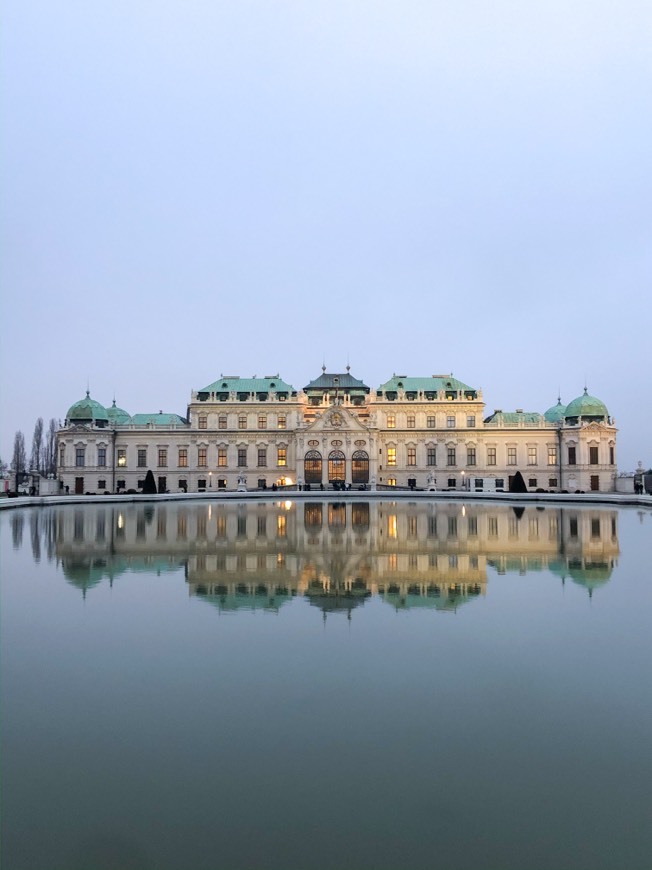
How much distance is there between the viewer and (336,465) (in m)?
79.9

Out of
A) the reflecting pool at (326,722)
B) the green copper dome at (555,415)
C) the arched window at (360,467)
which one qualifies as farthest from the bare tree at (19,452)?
the reflecting pool at (326,722)

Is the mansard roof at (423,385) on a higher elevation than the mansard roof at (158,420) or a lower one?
higher

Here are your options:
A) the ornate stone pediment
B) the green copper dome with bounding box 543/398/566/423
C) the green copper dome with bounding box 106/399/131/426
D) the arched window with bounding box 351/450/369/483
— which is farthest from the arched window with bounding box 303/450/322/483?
the green copper dome with bounding box 543/398/566/423

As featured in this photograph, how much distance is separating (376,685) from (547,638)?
4.13m

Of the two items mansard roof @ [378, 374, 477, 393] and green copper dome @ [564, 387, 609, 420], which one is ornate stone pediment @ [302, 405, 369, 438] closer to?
mansard roof @ [378, 374, 477, 393]

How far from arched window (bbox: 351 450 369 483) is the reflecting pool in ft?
206

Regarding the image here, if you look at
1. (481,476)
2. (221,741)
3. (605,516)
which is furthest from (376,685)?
(481,476)

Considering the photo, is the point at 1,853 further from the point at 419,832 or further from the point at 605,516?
the point at 605,516

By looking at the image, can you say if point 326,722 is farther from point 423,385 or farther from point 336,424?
point 423,385

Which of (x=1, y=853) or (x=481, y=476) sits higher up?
(x=481, y=476)

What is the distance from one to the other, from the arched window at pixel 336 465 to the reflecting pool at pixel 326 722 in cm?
6286

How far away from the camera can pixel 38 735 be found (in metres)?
7.23

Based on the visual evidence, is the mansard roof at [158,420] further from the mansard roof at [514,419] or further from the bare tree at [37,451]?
the mansard roof at [514,419]

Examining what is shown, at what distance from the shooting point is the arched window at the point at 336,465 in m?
79.6
